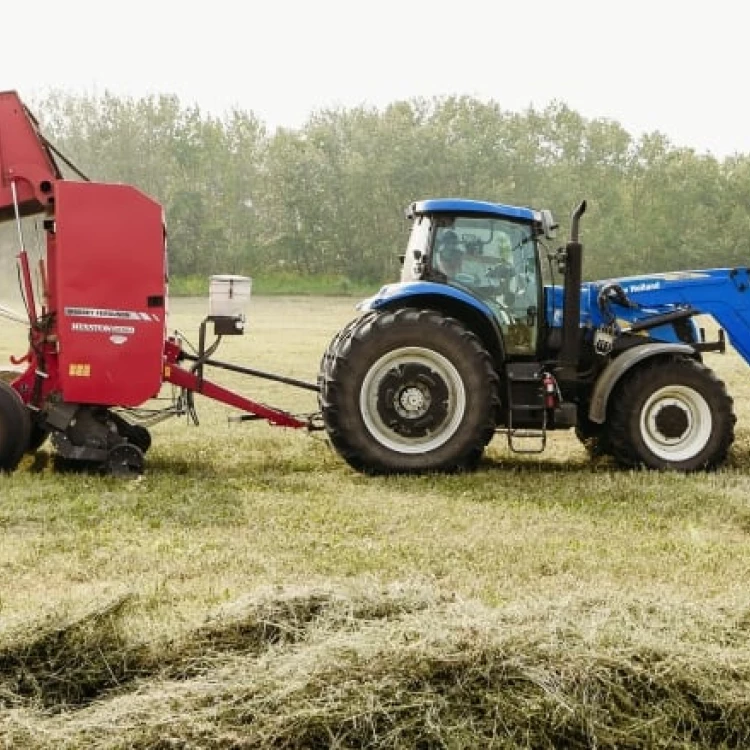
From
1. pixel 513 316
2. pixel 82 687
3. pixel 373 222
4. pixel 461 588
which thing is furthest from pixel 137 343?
pixel 373 222

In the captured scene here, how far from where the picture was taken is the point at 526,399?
877 cm

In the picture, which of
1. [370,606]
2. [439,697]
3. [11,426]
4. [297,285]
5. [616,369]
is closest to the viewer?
[439,697]

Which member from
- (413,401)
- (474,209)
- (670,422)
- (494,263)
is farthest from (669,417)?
(474,209)

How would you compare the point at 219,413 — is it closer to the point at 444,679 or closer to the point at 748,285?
the point at 748,285

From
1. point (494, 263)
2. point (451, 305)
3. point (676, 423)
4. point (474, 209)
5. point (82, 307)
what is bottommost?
point (676, 423)

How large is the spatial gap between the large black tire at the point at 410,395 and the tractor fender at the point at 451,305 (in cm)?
16

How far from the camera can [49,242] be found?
334 inches

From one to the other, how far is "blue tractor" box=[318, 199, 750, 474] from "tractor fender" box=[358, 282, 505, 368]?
0.01 m

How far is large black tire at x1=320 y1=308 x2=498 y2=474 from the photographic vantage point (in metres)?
8.47

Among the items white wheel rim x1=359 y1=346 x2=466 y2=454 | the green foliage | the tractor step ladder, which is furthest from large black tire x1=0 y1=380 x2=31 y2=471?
the green foliage

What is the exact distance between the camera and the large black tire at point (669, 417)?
870 centimetres

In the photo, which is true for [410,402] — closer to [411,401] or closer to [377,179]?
[411,401]

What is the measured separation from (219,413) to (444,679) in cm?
884

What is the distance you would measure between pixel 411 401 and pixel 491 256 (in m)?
1.28
